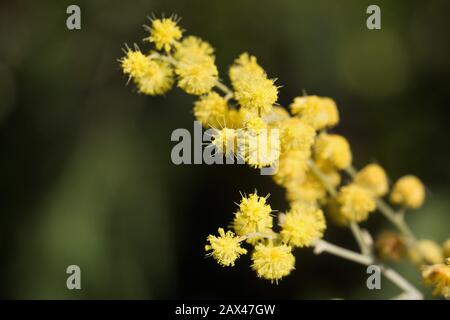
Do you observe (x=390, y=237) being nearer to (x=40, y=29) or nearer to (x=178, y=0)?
(x=178, y=0)

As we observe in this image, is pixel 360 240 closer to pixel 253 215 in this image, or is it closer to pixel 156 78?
pixel 253 215

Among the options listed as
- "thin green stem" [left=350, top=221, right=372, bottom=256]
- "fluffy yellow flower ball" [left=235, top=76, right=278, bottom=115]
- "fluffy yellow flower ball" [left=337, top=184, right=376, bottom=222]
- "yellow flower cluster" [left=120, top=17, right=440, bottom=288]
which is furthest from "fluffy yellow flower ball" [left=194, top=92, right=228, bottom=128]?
"thin green stem" [left=350, top=221, right=372, bottom=256]

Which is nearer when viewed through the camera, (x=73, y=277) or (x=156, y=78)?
(x=156, y=78)

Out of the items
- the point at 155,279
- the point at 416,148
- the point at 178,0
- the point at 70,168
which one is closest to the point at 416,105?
the point at 416,148

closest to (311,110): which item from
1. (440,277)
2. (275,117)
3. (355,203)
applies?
(275,117)

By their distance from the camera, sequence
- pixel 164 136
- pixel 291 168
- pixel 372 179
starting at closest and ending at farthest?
pixel 291 168 < pixel 372 179 < pixel 164 136
